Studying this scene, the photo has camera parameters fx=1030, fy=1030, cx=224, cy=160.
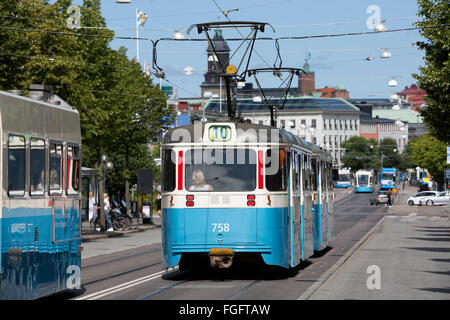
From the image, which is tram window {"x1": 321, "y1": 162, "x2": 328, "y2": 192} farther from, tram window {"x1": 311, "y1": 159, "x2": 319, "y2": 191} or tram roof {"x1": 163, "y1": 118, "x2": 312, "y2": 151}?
tram roof {"x1": 163, "y1": 118, "x2": 312, "y2": 151}

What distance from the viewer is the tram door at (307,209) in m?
22.5

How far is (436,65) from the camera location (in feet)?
112

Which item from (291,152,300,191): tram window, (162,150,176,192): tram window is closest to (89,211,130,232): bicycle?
(291,152,300,191): tram window

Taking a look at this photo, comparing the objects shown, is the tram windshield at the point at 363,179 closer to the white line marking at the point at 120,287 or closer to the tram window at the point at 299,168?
the tram window at the point at 299,168

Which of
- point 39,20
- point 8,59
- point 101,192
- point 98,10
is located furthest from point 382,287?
point 101,192

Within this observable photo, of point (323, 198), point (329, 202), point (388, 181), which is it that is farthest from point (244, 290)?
point (388, 181)

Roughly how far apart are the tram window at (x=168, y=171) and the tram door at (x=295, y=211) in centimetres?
254

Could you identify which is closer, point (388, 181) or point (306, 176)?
point (306, 176)

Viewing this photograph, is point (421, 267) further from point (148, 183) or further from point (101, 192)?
point (148, 183)

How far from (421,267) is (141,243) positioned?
51.9ft

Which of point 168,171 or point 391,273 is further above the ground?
point 168,171

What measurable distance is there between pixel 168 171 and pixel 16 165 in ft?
22.1

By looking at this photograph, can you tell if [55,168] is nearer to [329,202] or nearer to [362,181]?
[329,202]

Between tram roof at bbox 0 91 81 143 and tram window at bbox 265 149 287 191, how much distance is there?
4448mm
